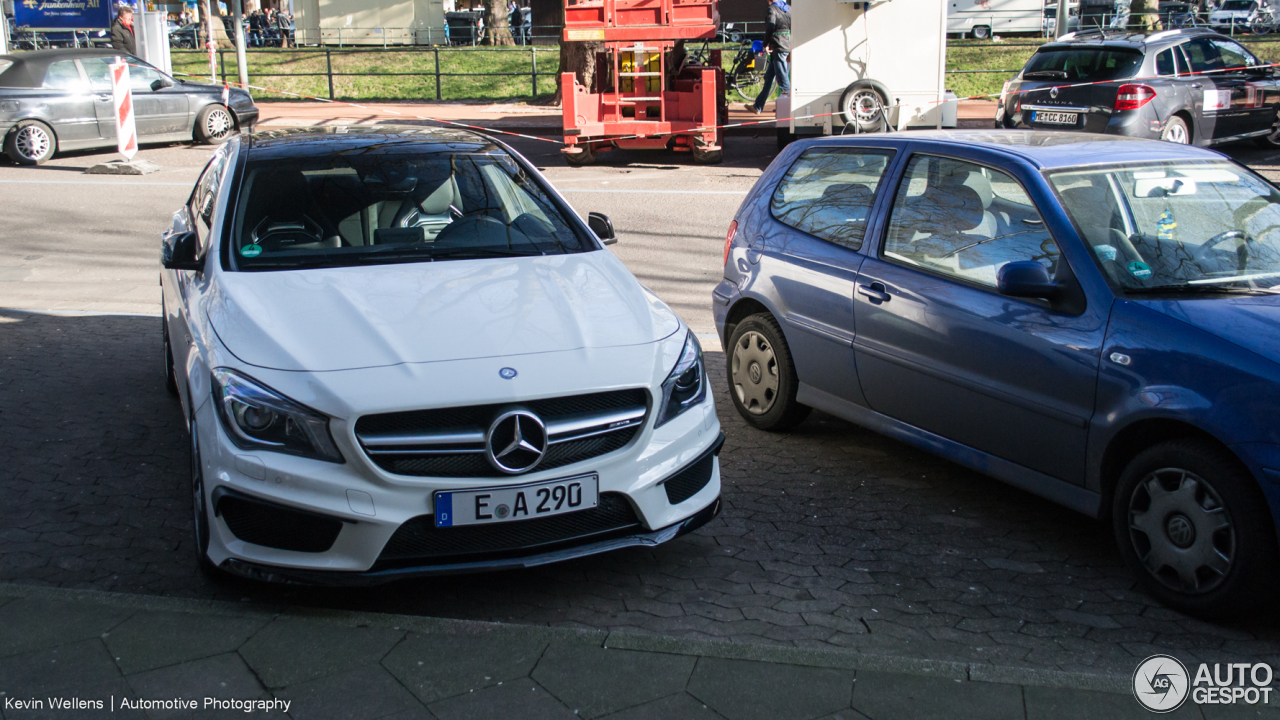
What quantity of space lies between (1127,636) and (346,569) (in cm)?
250

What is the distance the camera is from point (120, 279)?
9.51m

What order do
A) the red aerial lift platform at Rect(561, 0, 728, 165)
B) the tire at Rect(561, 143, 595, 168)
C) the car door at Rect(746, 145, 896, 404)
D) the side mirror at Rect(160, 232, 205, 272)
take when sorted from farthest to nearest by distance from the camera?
the tire at Rect(561, 143, 595, 168) < the red aerial lift platform at Rect(561, 0, 728, 165) < the car door at Rect(746, 145, 896, 404) < the side mirror at Rect(160, 232, 205, 272)

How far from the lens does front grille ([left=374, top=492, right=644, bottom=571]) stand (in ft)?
11.6

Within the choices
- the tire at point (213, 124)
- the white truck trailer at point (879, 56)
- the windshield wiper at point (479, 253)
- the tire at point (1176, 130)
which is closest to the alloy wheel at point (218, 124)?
the tire at point (213, 124)

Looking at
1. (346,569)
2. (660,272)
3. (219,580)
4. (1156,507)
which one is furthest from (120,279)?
(1156,507)

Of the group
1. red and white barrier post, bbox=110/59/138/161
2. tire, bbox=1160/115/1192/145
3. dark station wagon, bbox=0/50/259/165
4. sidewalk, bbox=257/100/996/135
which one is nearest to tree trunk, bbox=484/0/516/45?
sidewalk, bbox=257/100/996/135

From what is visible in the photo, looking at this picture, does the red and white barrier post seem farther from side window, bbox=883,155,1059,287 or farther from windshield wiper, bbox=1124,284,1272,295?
windshield wiper, bbox=1124,284,1272,295

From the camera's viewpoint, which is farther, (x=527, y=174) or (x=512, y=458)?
(x=527, y=174)

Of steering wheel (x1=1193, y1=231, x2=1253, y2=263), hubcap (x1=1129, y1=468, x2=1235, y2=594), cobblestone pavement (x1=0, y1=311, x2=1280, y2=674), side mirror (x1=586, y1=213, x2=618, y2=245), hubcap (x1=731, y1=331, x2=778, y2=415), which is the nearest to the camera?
hubcap (x1=1129, y1=468, x2=1235, y2=594)

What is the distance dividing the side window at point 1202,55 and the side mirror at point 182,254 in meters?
13.4

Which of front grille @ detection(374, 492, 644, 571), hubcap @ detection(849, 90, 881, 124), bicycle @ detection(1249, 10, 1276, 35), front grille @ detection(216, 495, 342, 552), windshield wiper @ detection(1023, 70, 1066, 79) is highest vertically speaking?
bicycle @ detection(1249, 10, 1276, 35)

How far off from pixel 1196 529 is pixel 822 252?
216 cm

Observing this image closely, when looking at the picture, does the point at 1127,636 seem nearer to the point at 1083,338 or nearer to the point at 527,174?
the point at 1083,338

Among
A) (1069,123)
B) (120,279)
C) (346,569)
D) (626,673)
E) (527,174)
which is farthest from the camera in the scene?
A: (1069,123)
